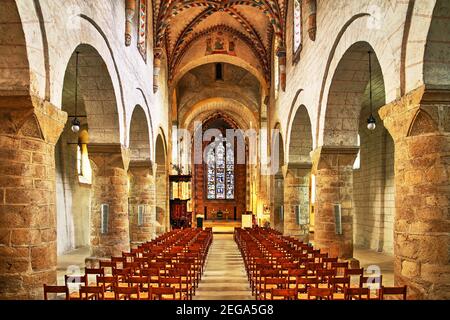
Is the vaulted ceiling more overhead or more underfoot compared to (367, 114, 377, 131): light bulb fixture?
more overhead

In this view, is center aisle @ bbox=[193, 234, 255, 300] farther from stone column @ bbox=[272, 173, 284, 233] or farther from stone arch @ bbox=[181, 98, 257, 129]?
stone arch @ bbox=[181, 98, 257, 129]

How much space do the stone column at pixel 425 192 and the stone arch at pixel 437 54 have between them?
0.82ft

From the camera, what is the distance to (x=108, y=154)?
47.7 ft

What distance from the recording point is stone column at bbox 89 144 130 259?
572 inches

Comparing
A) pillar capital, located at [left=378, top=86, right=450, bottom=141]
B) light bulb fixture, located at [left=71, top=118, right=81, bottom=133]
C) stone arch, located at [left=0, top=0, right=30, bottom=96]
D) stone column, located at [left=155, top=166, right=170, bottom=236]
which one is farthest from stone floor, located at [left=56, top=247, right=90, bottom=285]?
pillar capital, located at [left=378, top=86, right=450, bottom=141]

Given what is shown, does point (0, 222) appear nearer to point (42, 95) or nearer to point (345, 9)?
point (42, 95)

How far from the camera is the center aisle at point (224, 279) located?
10218mm

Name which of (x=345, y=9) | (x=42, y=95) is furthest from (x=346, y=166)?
(x=42, y=95)

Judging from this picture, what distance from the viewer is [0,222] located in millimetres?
7605

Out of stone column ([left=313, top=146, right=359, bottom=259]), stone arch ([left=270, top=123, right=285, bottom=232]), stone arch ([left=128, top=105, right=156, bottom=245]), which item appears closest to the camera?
stone column ([left=313, top=146, right=359, bottom=259])

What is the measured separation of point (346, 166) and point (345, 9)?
4731mm

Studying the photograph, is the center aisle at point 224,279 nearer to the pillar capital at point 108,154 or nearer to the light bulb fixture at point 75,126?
the pillar capital at point 108,154

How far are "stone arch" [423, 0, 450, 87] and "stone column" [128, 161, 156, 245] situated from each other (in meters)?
14.5
